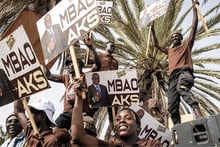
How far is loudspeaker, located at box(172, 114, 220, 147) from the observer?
4.18 meters

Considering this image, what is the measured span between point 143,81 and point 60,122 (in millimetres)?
9455

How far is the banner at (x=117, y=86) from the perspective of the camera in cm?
719

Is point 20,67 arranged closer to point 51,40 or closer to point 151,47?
point 51,40

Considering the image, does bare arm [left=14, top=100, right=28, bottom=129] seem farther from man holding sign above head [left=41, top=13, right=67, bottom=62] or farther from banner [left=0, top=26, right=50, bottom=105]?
man holding sign above head [left=41, top=13, right=67, bottom=62]

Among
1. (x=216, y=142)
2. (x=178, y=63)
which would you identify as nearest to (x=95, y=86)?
(x=178, y=63)

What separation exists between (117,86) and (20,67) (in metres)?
2.00

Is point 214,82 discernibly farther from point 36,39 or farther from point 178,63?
point 36,39

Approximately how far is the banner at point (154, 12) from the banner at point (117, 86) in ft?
10.1

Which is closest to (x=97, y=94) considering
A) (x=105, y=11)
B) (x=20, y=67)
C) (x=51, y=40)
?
(x=51, y=40)

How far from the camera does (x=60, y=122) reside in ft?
23.8

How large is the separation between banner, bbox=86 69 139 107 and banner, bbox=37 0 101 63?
54.0 inches

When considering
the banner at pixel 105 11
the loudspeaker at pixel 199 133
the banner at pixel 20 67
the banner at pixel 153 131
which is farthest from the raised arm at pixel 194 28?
the loudspeaker at pixel 199 133

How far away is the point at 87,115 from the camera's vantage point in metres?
6.86

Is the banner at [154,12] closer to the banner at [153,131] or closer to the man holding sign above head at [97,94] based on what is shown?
the man holding sign above head at [97,94]
